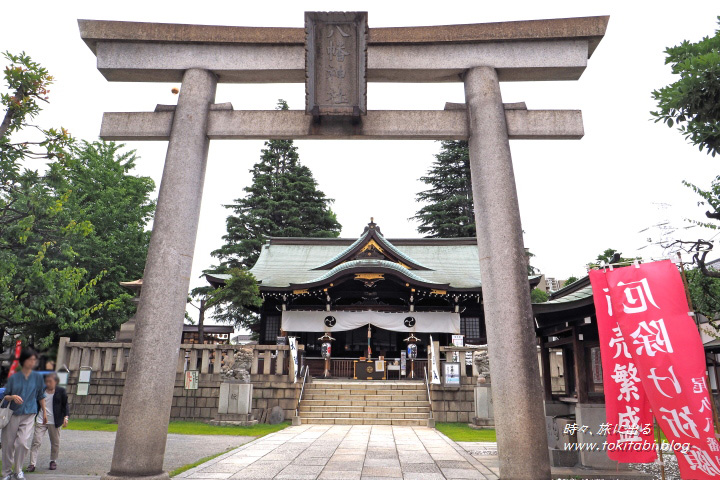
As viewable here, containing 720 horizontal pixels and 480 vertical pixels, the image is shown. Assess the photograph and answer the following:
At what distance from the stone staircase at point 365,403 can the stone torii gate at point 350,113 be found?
8830 mm

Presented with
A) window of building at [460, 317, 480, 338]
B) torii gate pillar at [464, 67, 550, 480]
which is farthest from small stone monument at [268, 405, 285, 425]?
window of building at [460, 317, 480, 338]

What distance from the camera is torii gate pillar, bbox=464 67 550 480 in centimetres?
565

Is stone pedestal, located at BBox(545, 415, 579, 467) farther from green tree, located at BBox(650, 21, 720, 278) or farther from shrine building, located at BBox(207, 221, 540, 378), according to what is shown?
shrine building, located at BBox(207, 221, 540, 378)

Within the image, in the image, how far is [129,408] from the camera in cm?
570

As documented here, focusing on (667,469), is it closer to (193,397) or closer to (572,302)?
(572,302)

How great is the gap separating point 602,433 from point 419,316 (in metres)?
14.1

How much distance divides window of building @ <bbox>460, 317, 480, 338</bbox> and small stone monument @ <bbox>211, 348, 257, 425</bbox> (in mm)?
11485

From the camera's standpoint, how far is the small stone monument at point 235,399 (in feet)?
43.1

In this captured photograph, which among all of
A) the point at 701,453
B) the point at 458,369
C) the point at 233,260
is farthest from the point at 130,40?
the point at 233,260

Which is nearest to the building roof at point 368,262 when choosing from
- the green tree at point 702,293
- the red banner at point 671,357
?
the green tree at point 702,293

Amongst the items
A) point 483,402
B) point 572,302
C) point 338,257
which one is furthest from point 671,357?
point 338,257

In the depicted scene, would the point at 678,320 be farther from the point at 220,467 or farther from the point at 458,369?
the point at 458,369

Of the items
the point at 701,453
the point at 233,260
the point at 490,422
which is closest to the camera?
the point at 701,453

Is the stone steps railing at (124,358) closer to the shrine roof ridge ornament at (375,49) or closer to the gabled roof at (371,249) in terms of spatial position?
the gabled roof at (371,249)
